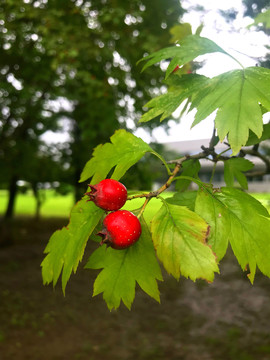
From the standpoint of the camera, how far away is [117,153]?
117 cm

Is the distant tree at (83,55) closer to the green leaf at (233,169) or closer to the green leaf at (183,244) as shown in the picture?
the green leaf at (233,169)

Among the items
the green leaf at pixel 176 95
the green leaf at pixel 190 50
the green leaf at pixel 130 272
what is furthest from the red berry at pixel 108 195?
the green leaf at pixel 190 50

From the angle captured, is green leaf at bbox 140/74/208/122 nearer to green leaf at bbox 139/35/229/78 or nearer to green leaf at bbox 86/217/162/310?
green leaf at bbox 139/35/229/78

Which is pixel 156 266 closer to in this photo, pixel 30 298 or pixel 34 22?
pixel 34 22

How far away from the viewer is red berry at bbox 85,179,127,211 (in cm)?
101

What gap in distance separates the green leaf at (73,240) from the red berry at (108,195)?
0.06 m

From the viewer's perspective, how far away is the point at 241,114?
104 centimetres

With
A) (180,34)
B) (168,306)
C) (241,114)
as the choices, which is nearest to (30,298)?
(168,306)

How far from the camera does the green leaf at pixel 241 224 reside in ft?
3.38

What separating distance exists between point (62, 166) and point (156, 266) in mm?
10755

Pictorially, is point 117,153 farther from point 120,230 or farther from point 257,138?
point 257,138

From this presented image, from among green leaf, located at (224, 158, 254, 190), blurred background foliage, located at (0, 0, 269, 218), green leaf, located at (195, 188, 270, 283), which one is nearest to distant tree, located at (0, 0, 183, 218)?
blurred background foliage, located at (0, 0, 269, 218)

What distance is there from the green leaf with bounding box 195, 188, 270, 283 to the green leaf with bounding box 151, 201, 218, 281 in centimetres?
5

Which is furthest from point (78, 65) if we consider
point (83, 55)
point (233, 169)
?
point (233, 169)
